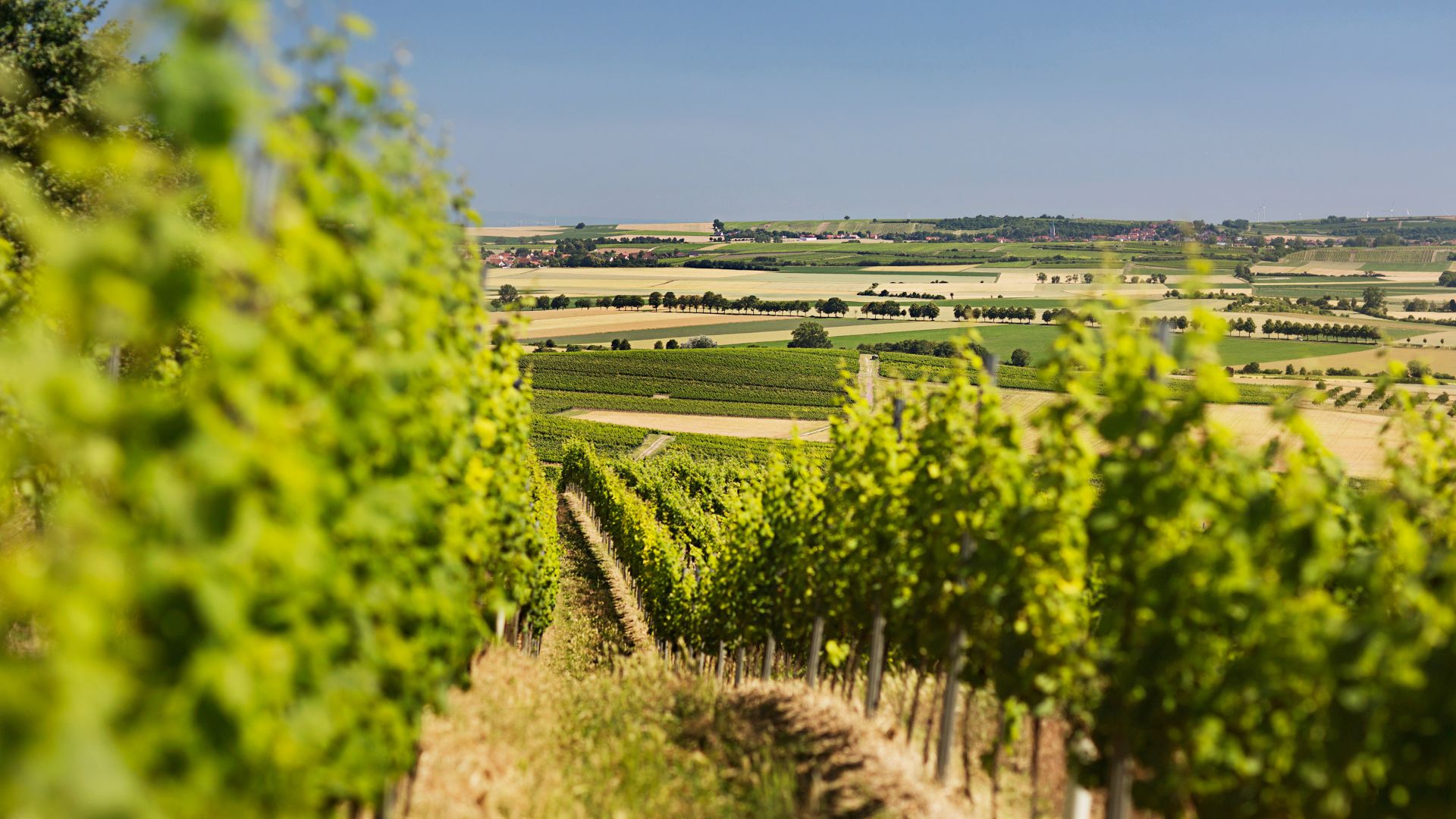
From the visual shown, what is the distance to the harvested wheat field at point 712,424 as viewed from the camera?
5444 cm

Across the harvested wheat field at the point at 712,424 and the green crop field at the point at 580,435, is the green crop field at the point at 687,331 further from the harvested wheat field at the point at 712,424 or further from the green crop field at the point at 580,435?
the green crop field at the point at 580,435

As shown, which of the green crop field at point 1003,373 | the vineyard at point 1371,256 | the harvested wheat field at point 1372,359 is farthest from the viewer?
the vineyard at point 1371,256

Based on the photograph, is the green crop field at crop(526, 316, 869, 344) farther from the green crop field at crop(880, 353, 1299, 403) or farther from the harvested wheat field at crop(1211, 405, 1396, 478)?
the harvested wheat field at crop(1211, 405, 1396, 478)

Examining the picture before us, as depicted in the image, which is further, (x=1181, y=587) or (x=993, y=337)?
(x=993, y=337)

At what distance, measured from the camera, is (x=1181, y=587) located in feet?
14.5

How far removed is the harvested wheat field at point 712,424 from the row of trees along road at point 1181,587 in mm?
45186

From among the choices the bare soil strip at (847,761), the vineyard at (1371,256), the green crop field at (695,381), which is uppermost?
the vineyard at (1371,256)

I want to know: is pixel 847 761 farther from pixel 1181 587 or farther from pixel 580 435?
pixel 580 435

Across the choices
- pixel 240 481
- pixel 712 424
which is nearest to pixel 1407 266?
pixel 712 424

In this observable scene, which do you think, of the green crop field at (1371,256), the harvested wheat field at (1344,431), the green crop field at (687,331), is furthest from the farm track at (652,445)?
the green crop field at (1371,256)

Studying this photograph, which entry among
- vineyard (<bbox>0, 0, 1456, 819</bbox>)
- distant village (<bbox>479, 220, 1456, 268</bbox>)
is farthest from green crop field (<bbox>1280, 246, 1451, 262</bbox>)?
vineyard (<bbox>0, 0, 1456, 819</bbox>)

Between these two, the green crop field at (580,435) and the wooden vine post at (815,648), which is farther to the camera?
the green crop field at (580,435)

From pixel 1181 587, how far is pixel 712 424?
5421cm

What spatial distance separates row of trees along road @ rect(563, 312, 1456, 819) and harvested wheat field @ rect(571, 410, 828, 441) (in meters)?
45.2
